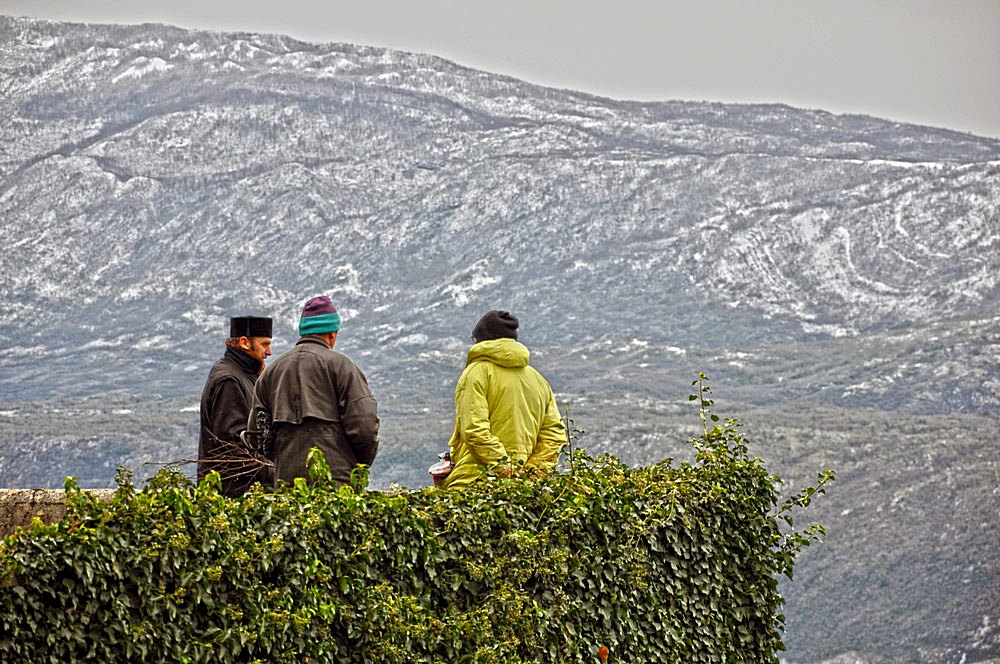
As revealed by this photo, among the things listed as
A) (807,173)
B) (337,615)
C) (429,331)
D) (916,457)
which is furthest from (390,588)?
(807,173)

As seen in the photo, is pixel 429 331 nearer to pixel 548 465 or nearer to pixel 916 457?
pixel 916 457

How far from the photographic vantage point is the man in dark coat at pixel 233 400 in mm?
7320

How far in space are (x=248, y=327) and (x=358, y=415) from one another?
1434 mm

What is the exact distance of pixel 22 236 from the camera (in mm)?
112875

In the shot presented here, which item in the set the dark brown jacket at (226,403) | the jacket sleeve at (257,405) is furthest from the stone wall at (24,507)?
the jacket sleeve at (257,405)

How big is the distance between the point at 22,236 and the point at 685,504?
11340 centimetres

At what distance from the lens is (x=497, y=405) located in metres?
7.64

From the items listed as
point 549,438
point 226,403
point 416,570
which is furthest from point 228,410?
point 416,570

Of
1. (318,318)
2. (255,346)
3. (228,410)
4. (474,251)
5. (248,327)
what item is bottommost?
(474,251)

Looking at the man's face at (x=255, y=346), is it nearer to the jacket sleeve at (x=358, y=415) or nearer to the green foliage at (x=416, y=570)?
the jacket sleeve at (x=358, y=415)

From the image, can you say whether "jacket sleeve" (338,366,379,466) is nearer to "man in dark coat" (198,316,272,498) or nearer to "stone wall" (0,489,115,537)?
"man in dark coat" (198,316,272,498)

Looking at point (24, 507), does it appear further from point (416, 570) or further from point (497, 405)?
point (416, 570)

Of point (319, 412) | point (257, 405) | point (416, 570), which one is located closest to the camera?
point (416, 570)

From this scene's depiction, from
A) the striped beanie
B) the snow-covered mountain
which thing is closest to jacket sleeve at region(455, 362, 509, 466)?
the striped beanie
